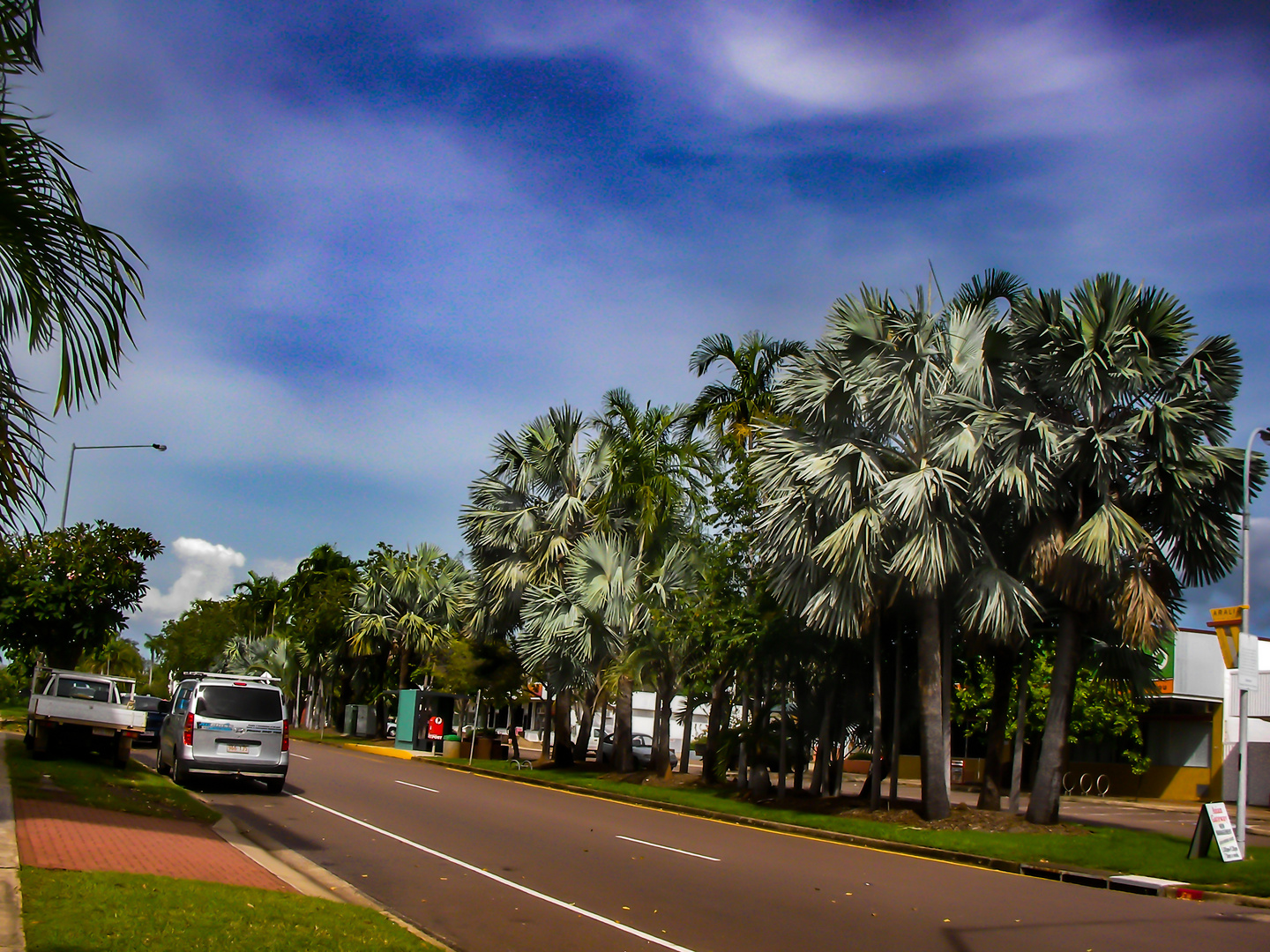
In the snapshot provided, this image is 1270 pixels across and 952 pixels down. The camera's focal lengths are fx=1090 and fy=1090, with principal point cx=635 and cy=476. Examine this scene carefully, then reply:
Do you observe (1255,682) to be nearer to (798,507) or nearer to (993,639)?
(993,639)

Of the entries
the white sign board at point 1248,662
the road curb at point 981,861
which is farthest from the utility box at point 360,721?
the white sign board at point 1248,662

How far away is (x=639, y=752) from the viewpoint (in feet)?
149

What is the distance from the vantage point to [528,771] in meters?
33.1

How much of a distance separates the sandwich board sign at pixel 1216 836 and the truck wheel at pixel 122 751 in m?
19.5

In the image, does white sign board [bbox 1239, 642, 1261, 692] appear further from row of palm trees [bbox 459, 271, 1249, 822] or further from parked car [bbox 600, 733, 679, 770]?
parked car [bbox 600, 733, 679, 770]

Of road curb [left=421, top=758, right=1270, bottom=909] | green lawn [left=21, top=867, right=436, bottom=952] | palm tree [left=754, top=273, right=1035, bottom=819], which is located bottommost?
road curb [left=421, top=758, right=1270, bottom=909]

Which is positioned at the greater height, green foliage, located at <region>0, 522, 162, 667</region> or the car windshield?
green foliage, located at <region>0, 522, 162, 667</region>

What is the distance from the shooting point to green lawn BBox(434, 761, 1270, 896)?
602 inches

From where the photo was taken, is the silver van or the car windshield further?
the car windshield

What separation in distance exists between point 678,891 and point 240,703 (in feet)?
36.4

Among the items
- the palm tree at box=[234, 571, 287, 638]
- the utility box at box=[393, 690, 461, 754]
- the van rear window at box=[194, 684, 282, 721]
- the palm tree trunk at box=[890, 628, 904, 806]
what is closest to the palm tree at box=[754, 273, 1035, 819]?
the palm tree trunk at box=[890, 628, 904, 806]

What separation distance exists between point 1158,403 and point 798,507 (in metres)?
6.60

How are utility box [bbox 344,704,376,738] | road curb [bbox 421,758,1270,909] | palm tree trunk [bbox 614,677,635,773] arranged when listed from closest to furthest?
1. road curb [bbox 421,758,1270,909]
2. palm tree trunk [bbox 614,677,635,773]
3. utility box [bbox 344,704,376,738]

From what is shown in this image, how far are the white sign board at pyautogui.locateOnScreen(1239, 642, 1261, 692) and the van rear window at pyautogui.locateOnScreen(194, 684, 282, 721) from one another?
1648 centimetres
